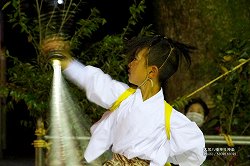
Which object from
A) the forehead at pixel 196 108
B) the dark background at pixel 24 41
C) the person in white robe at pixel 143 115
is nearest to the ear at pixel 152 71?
the person in white robe at pixel 143 115

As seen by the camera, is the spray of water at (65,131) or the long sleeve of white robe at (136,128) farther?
the spray of water at (65,131)

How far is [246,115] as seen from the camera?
17.9ft

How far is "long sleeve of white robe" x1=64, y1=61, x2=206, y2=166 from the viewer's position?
322 centimetres

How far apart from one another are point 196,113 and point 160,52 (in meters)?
2.36

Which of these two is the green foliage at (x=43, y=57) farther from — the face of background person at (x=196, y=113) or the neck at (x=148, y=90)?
the neck at (x=148, y=90)

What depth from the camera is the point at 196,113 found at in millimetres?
5617

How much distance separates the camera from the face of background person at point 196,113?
18.2 feet

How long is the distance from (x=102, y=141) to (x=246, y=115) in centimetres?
249

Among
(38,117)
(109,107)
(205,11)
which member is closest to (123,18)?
(205,11)

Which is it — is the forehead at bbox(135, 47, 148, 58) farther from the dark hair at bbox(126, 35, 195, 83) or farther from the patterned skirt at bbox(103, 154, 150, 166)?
the patterned skirt at bbox(103, 154, 150, 166)

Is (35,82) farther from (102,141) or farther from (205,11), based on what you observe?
(205,11)

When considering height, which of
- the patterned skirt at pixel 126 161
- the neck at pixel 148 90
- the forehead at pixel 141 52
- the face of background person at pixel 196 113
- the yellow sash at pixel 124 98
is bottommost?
the patterned skirt at pixel 126 161

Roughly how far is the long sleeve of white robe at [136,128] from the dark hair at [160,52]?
160 millimetres

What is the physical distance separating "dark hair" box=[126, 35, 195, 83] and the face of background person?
2198 mm
